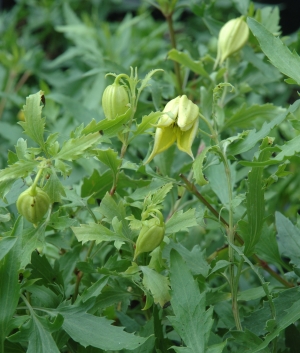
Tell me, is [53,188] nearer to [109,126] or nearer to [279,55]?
[109,126]

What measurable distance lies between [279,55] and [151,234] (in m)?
0.23

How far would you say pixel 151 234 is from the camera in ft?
1.79

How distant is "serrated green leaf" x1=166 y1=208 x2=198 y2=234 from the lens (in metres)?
0.57

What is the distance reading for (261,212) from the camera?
589 millimetres

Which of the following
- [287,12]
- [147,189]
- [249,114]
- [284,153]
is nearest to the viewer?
[284,153]

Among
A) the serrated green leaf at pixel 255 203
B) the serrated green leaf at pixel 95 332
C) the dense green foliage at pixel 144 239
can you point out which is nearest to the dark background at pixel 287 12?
the dense green foliage at pixel 144 239

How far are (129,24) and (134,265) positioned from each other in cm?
105

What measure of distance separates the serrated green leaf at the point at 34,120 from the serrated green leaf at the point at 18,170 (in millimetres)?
30

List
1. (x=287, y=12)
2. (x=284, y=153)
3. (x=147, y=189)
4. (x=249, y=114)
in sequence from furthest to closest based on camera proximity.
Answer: (x=287, y=12)
(x=249, y=114)
(x=147, y=189)
(x=284, y=153)

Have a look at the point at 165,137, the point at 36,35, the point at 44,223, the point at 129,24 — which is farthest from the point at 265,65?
the point at 36,35

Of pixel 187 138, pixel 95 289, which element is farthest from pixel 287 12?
pixel 95 289

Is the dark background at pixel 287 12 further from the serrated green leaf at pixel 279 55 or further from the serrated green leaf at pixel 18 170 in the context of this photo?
the serrated green leaf at pixel 18 170

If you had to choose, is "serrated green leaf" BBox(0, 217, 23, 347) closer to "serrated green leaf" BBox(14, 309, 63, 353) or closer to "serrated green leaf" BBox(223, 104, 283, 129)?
"serrated green leaf" BBox(14, 309, 63, 353)

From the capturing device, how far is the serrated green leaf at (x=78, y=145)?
56cm
